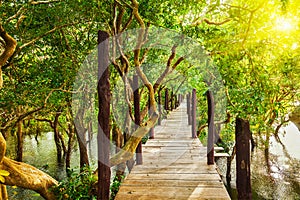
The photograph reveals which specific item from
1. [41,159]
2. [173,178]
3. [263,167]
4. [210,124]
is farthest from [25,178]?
[263,167]

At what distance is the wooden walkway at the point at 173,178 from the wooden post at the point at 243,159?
181 centimetres

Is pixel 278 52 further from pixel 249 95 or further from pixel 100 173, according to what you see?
pixel 100 173

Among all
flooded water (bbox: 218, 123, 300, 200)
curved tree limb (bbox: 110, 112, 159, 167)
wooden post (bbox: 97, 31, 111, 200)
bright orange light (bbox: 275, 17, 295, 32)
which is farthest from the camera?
flooded water (bbox: 218, 123, 300, 200)

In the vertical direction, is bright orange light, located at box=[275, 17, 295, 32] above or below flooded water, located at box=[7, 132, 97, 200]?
above

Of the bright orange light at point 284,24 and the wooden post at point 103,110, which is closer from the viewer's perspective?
the wooden post at point 103,110

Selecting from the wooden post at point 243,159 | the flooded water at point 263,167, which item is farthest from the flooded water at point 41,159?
the wooden post at point 243,159

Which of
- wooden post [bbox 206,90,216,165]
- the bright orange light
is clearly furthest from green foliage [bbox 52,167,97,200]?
the bright orange light

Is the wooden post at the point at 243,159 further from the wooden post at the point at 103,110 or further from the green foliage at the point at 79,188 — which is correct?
the green foliage at the point at 79,188

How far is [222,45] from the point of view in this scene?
7.85 m

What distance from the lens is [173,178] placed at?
511 centimetres

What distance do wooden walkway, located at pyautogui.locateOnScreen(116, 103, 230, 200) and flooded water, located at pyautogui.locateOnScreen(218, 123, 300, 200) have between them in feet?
30.8

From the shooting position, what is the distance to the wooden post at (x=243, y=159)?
2.48 metres

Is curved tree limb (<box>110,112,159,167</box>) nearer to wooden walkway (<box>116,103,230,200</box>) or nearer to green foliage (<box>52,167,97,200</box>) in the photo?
wooden walkway (<box>116,103,230,200</box>)

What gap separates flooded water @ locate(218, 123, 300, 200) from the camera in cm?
1448
